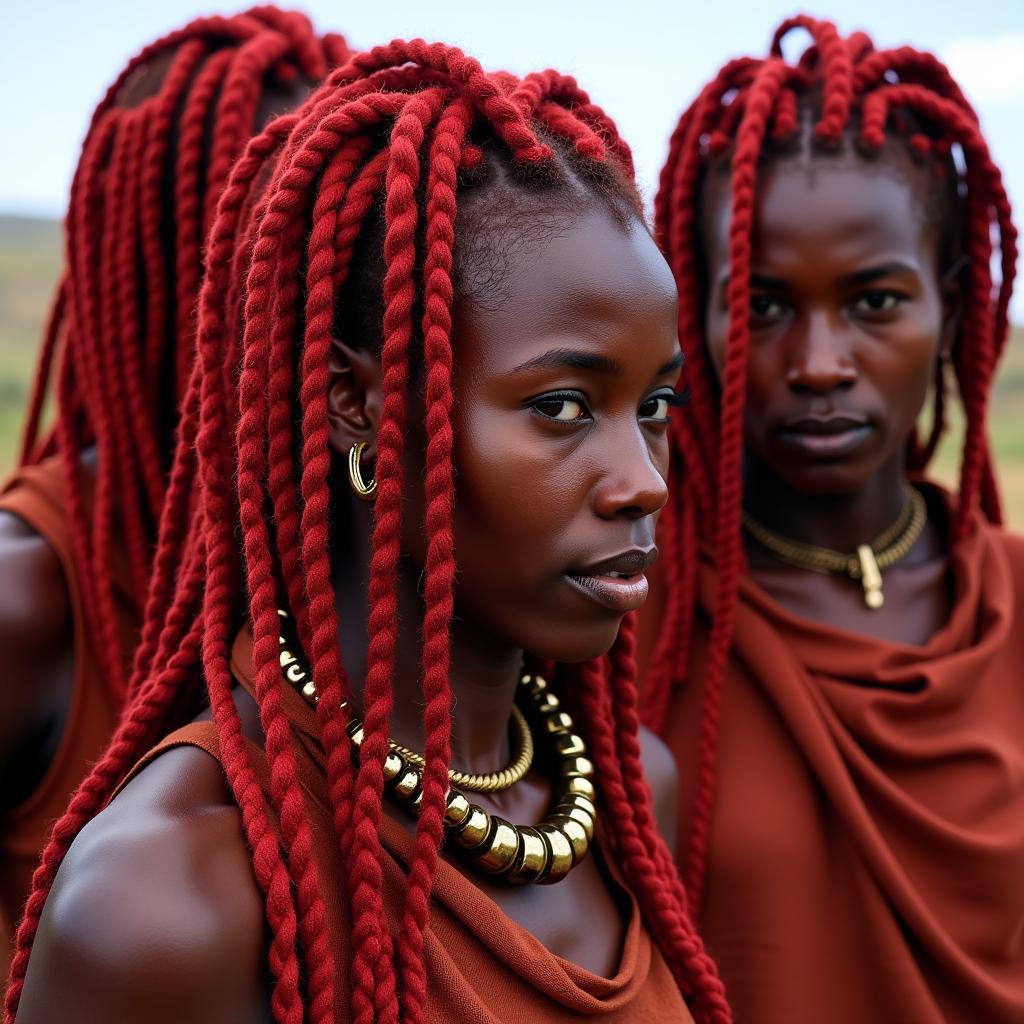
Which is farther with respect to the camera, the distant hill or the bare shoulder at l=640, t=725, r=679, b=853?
the distant hill

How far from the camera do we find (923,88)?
2.68 m

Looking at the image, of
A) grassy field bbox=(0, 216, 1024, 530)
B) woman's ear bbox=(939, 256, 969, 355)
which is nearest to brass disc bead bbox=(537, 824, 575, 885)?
woman's ear bbox=(939, 256, 969, 355)

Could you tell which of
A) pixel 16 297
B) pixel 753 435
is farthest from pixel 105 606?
pixel 16 297

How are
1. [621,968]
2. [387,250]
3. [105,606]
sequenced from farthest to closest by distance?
[105,606], [621,968], [387,250]

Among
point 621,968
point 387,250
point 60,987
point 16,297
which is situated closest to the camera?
point 60,987

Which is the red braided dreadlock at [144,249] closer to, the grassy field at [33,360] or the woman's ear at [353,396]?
the woman's ear at [353,396]

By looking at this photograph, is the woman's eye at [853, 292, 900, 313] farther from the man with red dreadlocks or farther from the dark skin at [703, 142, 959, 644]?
the man with red dreadlocks

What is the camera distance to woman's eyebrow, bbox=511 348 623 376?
5.09ft

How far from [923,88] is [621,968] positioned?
1763mm

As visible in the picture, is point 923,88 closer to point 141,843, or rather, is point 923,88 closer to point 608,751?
point 608,751

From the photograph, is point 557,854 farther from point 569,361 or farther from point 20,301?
point 20,301

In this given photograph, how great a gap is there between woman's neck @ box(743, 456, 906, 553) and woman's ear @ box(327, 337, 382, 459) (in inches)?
51.8

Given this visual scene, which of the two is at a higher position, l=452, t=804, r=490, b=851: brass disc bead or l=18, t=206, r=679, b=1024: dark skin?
l=18, t=206, r=679, b=1024: dark skin

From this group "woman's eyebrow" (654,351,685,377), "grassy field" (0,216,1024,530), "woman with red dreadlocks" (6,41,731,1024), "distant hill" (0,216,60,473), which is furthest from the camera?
"distant hill" (0,216,60,473)
